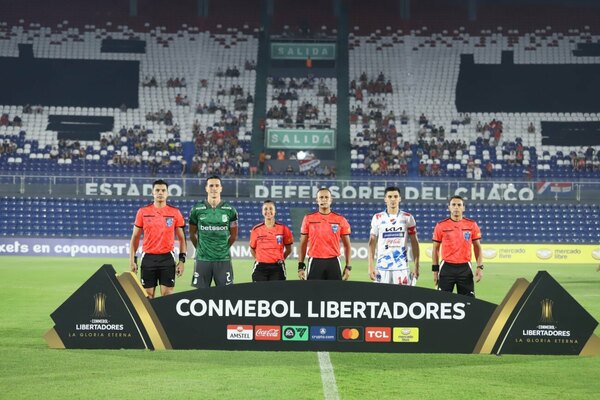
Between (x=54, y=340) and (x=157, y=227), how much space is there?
7.82 feet

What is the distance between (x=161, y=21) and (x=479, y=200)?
24.4 m

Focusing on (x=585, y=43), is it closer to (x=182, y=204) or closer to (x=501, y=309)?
(x=182, y=204)

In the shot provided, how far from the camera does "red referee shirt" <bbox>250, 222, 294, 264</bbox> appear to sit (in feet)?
44.1

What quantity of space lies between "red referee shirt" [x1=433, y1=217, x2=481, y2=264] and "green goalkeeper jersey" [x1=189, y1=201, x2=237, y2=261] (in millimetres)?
2857

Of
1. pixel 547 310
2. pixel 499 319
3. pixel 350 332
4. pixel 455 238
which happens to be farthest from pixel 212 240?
pixel 547 310

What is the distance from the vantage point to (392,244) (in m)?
13.2

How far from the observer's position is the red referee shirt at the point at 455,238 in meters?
13.2

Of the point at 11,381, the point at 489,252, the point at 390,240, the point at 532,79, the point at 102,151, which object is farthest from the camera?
the point at 532,79

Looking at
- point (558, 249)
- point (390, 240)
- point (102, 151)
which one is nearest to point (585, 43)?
point (558, 249)

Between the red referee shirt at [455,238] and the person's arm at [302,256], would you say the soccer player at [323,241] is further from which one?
the red referee shirt at [455,238]

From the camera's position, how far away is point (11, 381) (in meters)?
9.39

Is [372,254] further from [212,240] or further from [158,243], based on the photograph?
[158,243]

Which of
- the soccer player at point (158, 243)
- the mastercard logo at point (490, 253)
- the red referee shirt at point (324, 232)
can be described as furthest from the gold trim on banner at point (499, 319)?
the mastercard logo at point (490, 253)

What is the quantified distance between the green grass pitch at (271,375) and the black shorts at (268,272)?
7.59 feet
